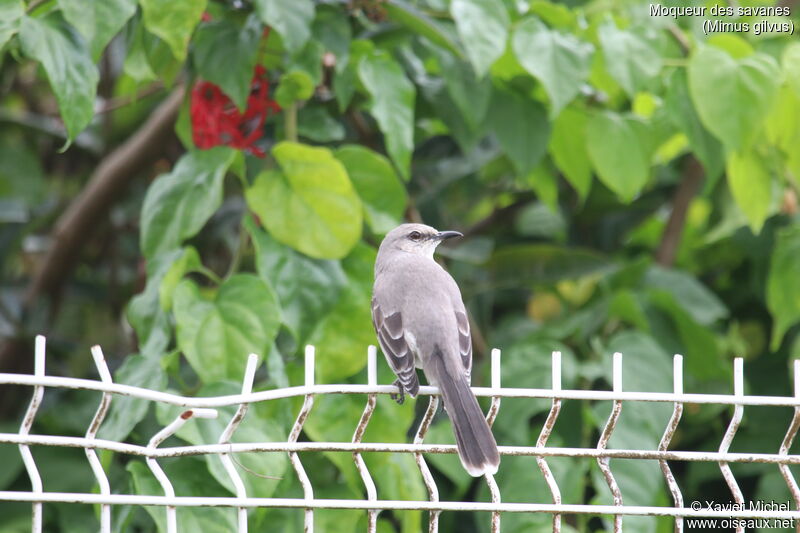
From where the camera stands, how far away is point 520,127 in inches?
132

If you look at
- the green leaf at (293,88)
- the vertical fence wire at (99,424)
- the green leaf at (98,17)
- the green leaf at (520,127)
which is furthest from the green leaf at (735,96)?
the vertical fence wire at (99,424)

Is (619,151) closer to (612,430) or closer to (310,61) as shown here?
(310,61)

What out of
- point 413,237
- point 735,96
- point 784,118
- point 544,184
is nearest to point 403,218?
point 413,237

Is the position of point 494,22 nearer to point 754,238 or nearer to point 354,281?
point 354,281

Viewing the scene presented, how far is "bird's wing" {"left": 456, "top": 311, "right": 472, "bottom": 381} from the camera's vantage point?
105 inches

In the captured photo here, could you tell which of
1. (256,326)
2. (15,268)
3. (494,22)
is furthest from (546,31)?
(15,268)

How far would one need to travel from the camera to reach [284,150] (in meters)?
2.99

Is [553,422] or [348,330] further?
[348,330]

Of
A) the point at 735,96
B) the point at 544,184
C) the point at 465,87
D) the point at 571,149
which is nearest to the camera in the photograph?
the point at 735,96

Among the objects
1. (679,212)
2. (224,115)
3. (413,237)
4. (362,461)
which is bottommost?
(362,461)

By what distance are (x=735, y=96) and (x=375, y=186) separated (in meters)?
1.13

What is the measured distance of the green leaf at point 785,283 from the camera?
3365mm

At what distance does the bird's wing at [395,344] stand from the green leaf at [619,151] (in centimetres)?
95

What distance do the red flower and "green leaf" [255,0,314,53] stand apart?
→ 1.16 ft
